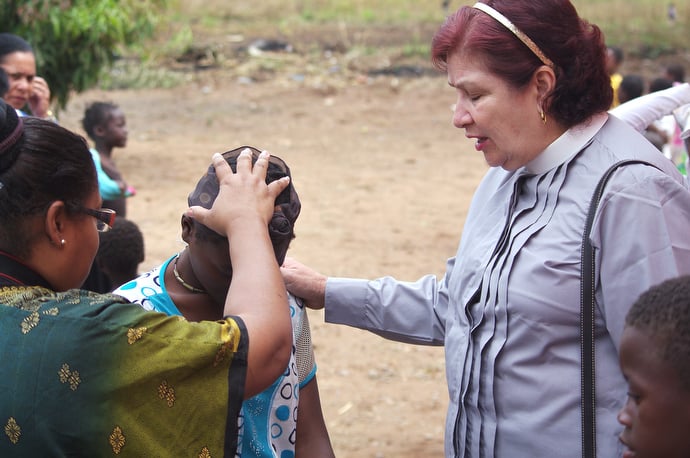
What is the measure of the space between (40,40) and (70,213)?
318 inches

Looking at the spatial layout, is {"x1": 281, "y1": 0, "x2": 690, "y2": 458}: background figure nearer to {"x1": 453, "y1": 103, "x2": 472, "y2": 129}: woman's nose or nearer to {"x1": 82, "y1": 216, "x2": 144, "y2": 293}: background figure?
{"x1": 453, "y1": 103, "x2": 472, "y2": 129}: woman's nose

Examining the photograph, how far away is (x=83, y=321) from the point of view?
172 centimetres

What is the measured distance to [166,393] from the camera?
5.71ft

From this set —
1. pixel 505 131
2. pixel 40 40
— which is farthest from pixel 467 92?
pixel 40 40

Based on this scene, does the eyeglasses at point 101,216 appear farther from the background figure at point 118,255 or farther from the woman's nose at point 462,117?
the background figure at point 118,255

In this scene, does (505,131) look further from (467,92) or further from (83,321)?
(83,321)

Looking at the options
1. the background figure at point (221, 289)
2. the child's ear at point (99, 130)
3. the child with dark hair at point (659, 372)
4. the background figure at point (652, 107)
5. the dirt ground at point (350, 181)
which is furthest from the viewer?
the child's ear at point (99, 130)

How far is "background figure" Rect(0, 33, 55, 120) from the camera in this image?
518 centimetres

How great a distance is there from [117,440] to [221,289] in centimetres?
57

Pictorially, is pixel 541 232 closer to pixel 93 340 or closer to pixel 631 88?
pixel 93 340

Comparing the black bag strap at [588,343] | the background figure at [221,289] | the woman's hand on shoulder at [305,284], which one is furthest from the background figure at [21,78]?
the black bag strap at [588,343]

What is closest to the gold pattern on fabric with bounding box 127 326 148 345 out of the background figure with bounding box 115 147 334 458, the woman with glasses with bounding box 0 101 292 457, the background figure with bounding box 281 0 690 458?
the woman with glasses with bounding box 0 101 292 457

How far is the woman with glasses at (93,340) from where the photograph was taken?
1.70 m

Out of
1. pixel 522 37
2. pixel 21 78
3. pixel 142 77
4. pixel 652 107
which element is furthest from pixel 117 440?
pixel 142 77
